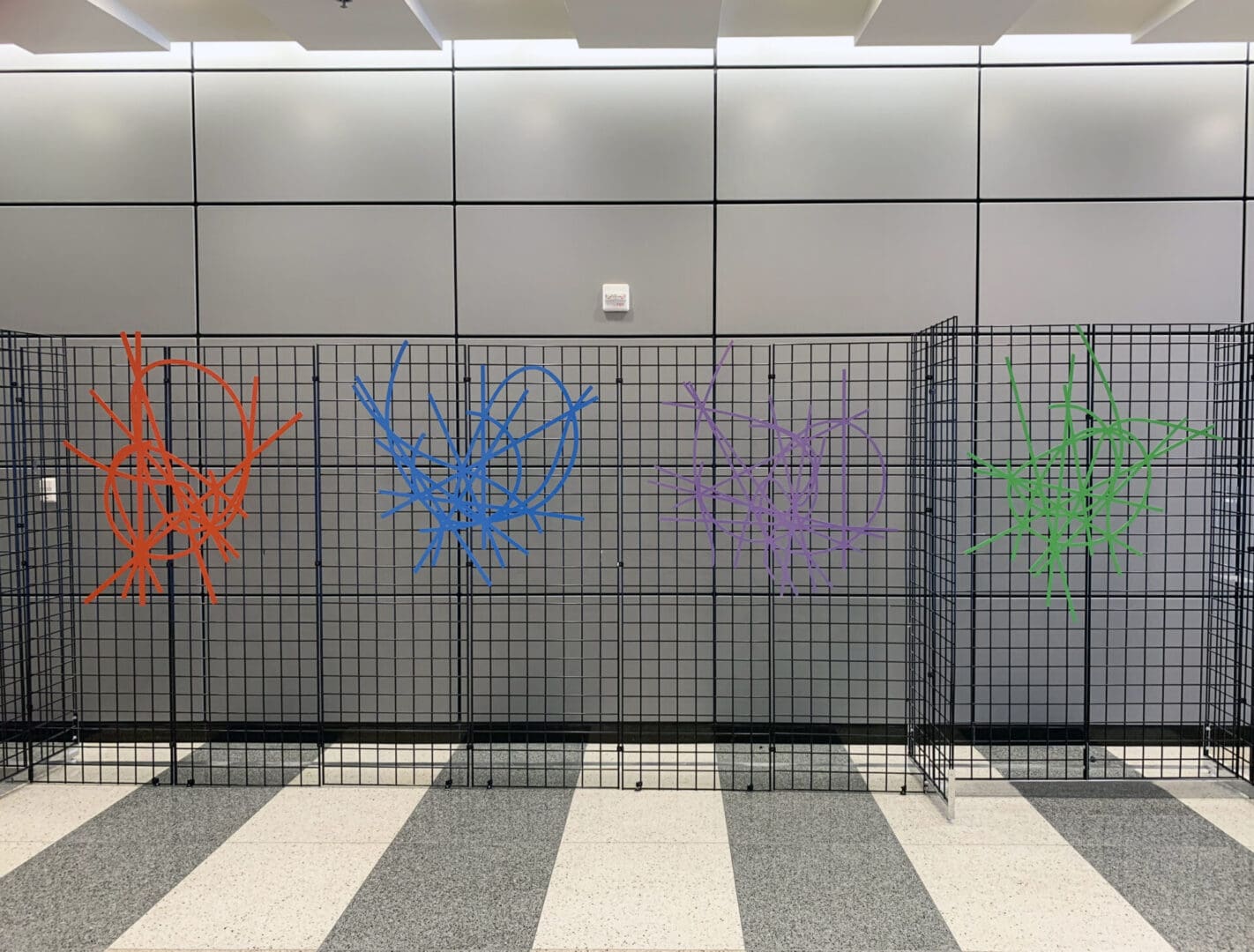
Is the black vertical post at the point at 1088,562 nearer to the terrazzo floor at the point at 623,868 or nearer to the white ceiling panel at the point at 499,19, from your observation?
the terrazzo floor at the point at 623,868

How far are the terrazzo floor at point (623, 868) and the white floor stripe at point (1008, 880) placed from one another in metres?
0.01

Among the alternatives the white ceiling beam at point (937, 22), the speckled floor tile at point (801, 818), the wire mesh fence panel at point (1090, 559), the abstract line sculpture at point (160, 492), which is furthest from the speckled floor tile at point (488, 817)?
the white ceiling beam at point (937, 22)

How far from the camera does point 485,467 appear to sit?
3707mm

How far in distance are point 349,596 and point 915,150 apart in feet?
11.8

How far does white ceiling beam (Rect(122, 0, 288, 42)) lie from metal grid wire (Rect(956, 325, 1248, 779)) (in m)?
3.69

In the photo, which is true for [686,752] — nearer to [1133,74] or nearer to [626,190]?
[626,190]

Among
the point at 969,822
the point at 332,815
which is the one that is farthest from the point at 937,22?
the point at 332,815

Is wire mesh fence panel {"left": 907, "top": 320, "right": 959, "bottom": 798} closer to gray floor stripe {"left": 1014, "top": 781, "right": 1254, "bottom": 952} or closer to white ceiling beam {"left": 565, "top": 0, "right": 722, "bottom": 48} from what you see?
gray floor stripe {"left": 1014, "top": 781, "right": 1254, "bottom": 952}

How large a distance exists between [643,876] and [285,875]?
1.27m

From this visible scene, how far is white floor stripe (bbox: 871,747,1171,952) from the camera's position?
2467 mm

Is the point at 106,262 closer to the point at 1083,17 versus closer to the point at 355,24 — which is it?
the point at 355,24

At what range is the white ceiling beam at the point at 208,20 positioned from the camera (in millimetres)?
3554

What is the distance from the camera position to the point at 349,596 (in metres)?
4.04

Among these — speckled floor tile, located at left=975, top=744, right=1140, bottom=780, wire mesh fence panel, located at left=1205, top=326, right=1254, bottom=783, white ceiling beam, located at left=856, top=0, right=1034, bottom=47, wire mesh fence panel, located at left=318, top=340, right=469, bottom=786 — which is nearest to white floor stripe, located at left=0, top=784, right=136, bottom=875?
wire mesh fence panel, located at left=318, top=340, right=469, bottom=786
